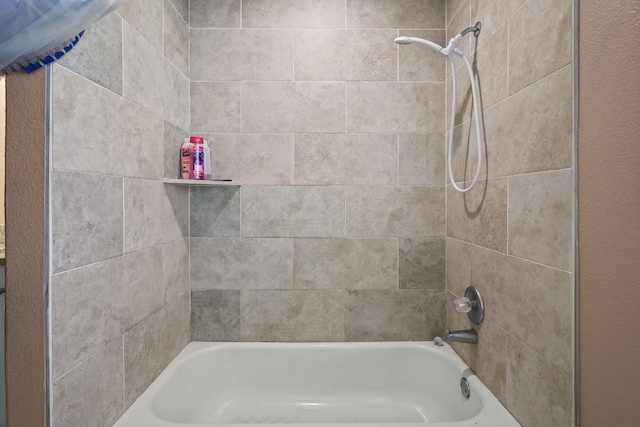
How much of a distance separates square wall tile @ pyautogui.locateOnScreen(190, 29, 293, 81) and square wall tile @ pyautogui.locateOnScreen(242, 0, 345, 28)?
47 millimetres

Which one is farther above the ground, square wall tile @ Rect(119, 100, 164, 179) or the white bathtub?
square wall tile @ Rect(119, 100, 164, 179)

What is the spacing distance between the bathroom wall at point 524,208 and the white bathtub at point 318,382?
0.33 metres

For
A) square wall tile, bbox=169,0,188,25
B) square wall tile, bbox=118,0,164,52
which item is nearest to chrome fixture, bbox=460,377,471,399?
square wall tile, bbox=118,0,164,52

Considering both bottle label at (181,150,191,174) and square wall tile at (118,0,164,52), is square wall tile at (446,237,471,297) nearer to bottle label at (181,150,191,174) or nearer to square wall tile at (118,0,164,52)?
bottle label at (181,150,191,174)

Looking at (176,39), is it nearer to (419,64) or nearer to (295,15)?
(295,15)

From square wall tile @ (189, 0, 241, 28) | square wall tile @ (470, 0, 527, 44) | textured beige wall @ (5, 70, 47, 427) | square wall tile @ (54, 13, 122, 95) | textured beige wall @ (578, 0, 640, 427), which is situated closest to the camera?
textured beige wall @ (578, 0, 640, 427)

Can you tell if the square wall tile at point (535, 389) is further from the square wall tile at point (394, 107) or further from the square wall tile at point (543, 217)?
the square wall tile at point (394, 107)

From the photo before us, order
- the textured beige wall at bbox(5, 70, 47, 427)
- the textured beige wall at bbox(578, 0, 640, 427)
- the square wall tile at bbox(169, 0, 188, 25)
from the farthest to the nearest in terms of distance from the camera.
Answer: the square wall tile at bbox(169, 0, 188, 25) < the textured beige wall at bbox(5, 70, 47, 427) < the textured beige wall at bbox(578, 0, 640, 427)

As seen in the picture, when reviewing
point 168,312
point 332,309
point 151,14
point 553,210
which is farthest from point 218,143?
point 553,210

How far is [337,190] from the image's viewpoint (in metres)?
1.74

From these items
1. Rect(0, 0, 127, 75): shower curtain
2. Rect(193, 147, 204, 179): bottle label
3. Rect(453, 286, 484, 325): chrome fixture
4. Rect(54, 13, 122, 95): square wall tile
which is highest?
Rect(54, 13, 122, 95): square wall tile

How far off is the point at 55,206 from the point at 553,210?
1374 mm

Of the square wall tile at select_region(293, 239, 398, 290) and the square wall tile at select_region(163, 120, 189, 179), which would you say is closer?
the square wall tile at select_region(163, 120, 189, 179)

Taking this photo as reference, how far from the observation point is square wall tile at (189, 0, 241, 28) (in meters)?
1.73
